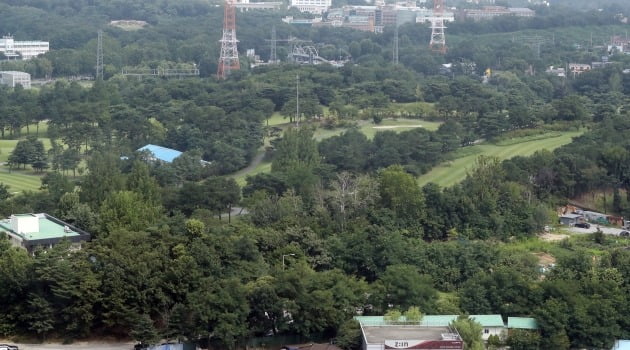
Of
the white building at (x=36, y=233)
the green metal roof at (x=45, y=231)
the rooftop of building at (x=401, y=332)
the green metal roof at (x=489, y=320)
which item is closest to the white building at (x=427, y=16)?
the green metal roof at (x=45, y=231)

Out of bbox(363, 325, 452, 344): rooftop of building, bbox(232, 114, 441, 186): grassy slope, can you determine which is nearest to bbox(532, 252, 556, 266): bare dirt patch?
bbox(363, 325, 452, 344): rooftop of building

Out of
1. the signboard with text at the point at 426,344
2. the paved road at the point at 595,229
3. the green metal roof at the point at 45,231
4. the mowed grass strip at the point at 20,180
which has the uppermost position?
the green metal roof at the point at 45,231

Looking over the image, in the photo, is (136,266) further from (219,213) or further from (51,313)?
(219,213)

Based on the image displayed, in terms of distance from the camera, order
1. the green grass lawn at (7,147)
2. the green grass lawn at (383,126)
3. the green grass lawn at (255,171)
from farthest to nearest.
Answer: the green grass lawn at (383,126)
the green grass lawn at (7,147)
the green grass lawn at (255,171)

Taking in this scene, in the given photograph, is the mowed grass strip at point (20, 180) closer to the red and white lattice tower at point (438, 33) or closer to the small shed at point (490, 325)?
the small shed at point (490, 325)

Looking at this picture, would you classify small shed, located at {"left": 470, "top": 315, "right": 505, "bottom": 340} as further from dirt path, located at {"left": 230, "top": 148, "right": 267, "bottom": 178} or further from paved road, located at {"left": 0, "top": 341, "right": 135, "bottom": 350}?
dirt path, located at {"left": 230, "top": 148, "right": 267, "bottom": 178}

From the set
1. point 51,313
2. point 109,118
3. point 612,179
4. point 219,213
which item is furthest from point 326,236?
point 109,118

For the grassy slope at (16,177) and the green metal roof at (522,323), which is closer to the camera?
the green metal roof at (522,323)
